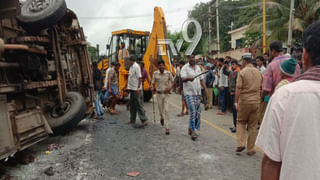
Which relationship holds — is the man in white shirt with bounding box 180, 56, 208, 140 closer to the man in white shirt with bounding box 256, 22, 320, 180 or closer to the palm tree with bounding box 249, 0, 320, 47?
the man in white shirt with bounding box 256, 22, 320, 180

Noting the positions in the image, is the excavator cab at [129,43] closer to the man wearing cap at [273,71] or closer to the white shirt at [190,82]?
the white shirt at [190,82]

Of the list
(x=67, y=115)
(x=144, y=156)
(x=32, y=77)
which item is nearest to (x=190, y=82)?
(x=144, y=156)

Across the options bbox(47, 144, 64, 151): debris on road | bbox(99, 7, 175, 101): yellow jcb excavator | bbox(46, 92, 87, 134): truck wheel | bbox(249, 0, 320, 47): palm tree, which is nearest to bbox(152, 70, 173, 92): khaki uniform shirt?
bbox(46, 92, 87, 134): truck wheel

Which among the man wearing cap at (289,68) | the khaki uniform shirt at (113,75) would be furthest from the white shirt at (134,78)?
the man wearing cap at (289,68)

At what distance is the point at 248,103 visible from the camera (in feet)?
14.6

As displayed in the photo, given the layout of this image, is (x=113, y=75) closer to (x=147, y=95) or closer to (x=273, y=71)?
(x=147, y=95)

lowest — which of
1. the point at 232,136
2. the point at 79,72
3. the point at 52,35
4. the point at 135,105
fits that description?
the point at 232,136

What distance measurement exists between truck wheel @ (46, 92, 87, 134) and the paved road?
358 mm

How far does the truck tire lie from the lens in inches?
180

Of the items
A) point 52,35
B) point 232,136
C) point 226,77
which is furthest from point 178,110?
point 52,35

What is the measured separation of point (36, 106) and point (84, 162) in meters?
1.69

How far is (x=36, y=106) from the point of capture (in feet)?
16.1

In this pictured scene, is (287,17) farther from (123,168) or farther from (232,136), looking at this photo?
(123,168)

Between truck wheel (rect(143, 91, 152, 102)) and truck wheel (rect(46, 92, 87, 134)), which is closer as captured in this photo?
truck wheel (rect(46, 92, 87, 134))
